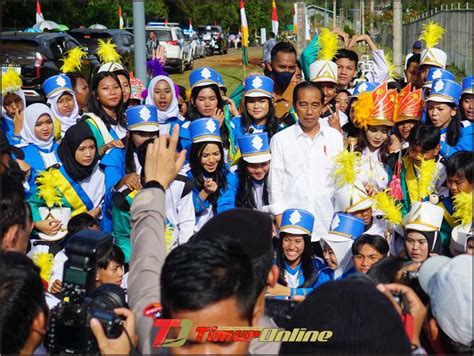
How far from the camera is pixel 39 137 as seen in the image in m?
6.33

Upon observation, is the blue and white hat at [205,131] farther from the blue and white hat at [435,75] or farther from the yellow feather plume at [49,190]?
the blue and white hat at [435,75]

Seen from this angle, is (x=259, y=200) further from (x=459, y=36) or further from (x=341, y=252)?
(x=459, y=36)

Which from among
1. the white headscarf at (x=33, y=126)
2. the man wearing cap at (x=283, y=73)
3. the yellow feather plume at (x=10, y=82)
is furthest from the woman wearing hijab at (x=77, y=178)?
the man wearing cap at (x=283, y=73)

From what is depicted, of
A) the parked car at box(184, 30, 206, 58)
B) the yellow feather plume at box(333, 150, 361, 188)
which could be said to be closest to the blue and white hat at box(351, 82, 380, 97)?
the yellow feather plume at box(333, 150, 361, 188)

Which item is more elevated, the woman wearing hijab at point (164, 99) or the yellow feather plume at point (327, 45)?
the yellow feather plume at point (327, 45)

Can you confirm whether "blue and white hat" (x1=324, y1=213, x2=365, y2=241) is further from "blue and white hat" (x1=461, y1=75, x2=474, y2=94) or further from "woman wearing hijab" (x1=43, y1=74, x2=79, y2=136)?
"woman wearing hijab" (x1=43, y1=74, x2=79, y2=136)

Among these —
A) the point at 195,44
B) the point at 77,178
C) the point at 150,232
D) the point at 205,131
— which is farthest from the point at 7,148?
the point at 195,44

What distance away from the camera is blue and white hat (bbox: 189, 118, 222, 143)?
5660mm

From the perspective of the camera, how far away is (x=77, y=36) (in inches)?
833

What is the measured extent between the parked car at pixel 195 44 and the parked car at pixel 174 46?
5.62ft

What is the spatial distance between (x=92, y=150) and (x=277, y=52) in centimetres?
248

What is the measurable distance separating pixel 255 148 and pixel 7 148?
1.96 m

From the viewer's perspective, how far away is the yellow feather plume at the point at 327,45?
23.7 feet

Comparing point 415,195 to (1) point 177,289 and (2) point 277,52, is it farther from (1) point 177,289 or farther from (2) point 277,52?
(1) point 177,289
